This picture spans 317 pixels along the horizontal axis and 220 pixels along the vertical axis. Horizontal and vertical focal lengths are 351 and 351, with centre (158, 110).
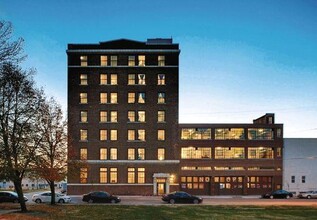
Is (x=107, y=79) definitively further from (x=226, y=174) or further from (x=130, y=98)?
(x=226, y=174)

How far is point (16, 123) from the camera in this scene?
2992 cm

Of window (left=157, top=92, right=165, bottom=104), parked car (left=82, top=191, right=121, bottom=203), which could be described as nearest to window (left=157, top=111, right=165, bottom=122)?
window (left=157, top=92, right=165, bottom=104)

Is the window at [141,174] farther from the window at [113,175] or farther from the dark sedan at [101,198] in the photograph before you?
the dark sedan at [101,198]

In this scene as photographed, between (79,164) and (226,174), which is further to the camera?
(226,174)

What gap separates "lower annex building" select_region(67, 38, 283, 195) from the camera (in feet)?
209

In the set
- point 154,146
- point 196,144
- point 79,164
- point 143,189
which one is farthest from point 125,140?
point 79,164

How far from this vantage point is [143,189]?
207ft

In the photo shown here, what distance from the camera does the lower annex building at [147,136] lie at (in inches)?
2512

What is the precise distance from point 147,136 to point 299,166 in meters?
31.2

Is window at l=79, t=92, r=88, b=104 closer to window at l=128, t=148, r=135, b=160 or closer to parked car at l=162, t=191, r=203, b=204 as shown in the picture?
window at l=128, t=148, r=135, b=160

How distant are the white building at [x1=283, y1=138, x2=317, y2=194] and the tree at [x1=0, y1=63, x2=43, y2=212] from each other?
53.3m

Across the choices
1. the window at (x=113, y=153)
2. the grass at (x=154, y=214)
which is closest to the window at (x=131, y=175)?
the window at (x=113, y=153)

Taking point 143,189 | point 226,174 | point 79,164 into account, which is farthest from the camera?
point 226,174

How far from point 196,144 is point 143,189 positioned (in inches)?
526
